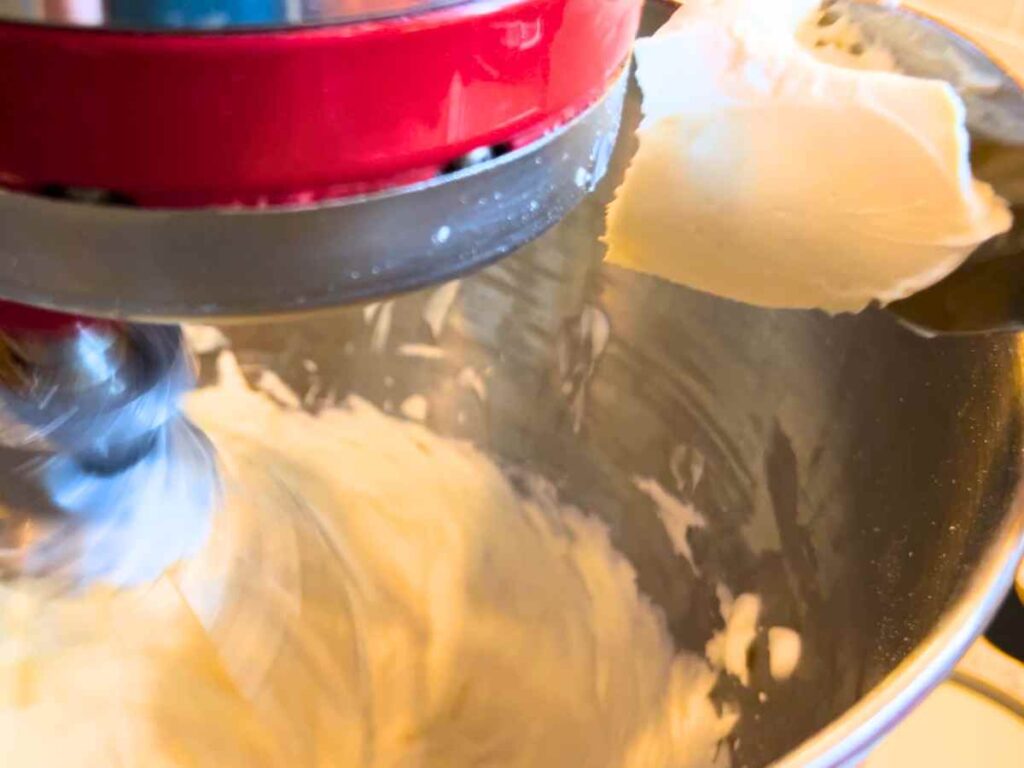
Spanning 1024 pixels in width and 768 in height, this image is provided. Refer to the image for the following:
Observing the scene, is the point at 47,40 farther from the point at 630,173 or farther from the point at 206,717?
the point at 206,717

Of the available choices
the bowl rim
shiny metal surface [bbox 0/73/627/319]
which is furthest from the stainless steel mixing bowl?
shiny metal surface [bbox 0/73/627/319]

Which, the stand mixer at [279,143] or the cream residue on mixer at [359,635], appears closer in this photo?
the stand mixer at [279,143]

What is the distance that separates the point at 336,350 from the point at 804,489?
15.2 inches

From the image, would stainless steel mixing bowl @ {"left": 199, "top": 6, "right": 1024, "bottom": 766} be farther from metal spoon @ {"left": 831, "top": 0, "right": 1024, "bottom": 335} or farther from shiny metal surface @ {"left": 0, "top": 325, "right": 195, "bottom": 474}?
shiny metal surface @ {"left": 0, "top": 325, "right": 195, "bottom": 474}

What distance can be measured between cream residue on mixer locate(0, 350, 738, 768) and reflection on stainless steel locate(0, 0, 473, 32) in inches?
13.8

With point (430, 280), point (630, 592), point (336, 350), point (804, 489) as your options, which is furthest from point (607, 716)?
point (430, 280)

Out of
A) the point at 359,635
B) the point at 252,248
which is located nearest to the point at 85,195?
the point at 252,248

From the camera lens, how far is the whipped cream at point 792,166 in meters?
0.47

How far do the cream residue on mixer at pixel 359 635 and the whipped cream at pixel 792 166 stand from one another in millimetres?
275

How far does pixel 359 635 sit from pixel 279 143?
1.82 feet

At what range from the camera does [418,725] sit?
0.76m

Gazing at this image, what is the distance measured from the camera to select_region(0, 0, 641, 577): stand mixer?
0.80 feet

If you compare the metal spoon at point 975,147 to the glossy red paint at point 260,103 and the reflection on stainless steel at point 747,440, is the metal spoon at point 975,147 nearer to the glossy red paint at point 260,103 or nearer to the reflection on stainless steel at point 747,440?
the reflection on stainless steel at point 747,440

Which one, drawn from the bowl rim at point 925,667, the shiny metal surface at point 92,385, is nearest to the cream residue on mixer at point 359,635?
the shiny metal surface at point 92,385
